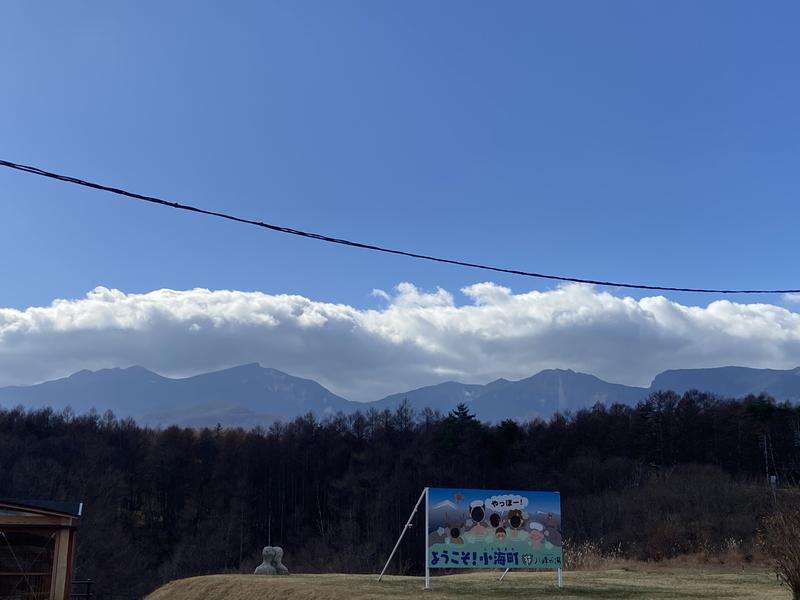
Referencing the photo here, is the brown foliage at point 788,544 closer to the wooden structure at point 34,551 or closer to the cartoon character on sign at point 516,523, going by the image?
the cartoon character on sign at point 516,523

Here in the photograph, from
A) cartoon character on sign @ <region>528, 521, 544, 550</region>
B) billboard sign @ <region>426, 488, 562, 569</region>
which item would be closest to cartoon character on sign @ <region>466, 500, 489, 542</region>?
billboard sign @ <region>426, 488, 562, 569</region>

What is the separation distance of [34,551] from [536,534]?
51.3ft

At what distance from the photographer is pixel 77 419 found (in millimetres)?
→ 103062

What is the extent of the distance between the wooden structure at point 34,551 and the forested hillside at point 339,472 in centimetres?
4850

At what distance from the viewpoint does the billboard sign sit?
17672 millimetres

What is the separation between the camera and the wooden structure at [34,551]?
23.4 m

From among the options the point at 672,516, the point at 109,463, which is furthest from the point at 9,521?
the point at 109,463

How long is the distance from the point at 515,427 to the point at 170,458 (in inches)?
1710

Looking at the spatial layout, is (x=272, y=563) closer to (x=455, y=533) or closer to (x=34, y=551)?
(x=34, y=551)

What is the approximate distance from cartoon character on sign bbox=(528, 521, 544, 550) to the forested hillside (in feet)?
166

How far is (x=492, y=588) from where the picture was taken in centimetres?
1759

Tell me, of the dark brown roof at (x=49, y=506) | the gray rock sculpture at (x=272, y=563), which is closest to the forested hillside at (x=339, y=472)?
the gray rock sculpture at (x=272, y=563)

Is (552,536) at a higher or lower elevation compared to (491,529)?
lower

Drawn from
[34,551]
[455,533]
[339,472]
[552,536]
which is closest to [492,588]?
[455,533]
